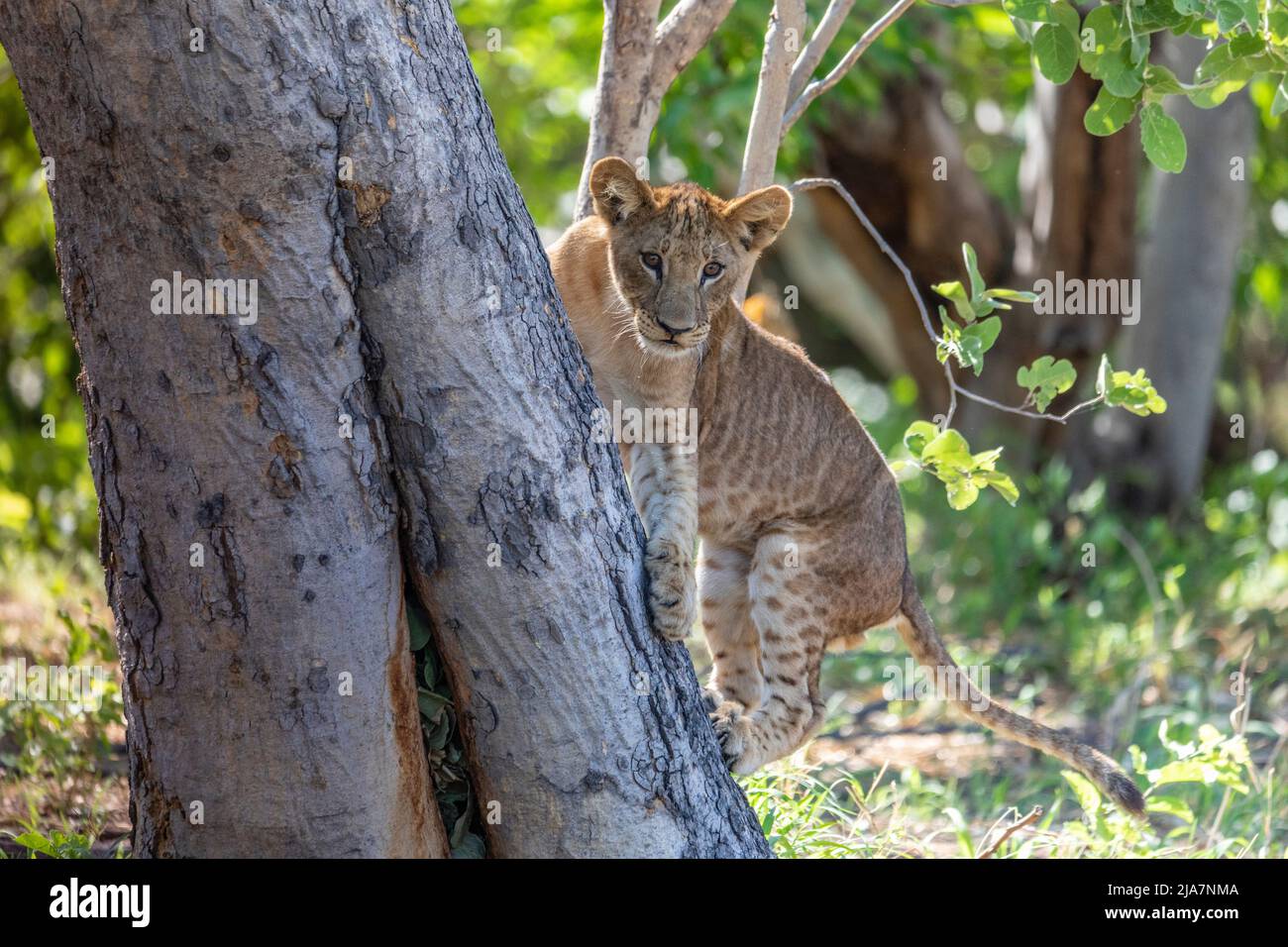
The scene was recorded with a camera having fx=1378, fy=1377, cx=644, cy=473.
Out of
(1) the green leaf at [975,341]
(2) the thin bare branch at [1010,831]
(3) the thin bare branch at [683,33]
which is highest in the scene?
(3) the thin bare branch at [683,33]

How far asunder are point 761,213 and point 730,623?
4.24 feet

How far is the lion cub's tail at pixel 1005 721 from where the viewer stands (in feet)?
12.3

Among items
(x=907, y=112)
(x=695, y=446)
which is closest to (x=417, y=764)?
(x=695, y=446)

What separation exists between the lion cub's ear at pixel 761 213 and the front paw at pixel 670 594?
3.87 ft

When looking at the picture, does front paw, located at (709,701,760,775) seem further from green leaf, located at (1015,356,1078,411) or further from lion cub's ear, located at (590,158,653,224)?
lion cub's ear, located at (590,158,653,224)

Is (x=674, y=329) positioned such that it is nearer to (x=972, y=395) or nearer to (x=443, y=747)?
(x=972, y=395)

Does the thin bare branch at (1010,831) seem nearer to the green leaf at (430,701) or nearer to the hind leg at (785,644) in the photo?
the hind leg at (785,644)

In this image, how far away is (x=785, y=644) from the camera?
4.05 m

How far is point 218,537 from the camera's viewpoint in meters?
2.45

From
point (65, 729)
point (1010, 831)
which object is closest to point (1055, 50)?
point (1010, 831)

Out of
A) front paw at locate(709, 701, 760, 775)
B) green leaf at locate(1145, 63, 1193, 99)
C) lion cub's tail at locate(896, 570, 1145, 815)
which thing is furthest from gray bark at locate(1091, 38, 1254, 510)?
front paw at locate(709, 701, 760, 775)

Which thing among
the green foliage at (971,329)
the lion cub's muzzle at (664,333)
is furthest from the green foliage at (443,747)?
the green foliage at (971,329)

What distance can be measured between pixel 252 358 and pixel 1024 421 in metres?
7.18

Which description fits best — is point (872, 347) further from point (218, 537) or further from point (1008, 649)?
point (218, 537)
